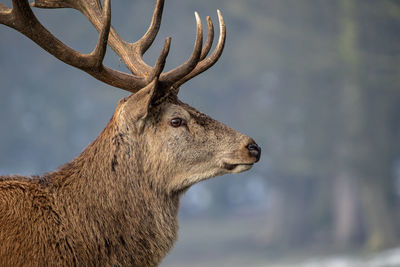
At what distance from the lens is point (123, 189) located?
3688 mm

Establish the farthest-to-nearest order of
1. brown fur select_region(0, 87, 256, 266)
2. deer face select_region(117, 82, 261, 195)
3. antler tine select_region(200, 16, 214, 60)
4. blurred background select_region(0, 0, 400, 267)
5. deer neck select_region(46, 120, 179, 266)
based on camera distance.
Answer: blurred background select_region(0, 0, 400, 267) → antler tine select_region(200, 16, 214, 60) → deer face select_region(117, 82, 261, 195) → deer neck select_region(46, 120, 179, 266) → brown fur select_region(0, 87, 256, 266)

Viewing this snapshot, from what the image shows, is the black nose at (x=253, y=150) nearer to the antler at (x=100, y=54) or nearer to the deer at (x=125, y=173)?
the deer at (x=125, y=173)

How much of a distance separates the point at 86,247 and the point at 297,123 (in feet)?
61.1

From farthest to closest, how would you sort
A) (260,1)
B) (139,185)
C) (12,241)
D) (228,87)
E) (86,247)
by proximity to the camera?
(228,87) < (260,1) < (139,185) < (86,247) < (12,241)

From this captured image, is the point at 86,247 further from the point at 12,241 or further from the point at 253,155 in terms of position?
the point at 253,155

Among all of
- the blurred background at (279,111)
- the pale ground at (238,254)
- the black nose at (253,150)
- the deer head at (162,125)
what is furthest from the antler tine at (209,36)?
the blurred background at (279,111)

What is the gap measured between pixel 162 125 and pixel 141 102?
20 cm

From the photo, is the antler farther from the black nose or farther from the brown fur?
the black nose

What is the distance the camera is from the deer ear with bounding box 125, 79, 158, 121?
366 cm

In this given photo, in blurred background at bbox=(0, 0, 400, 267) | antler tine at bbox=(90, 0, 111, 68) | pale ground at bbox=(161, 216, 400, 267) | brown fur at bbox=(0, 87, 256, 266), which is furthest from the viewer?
blurred background at bbox=(0, 0, 400, 267)

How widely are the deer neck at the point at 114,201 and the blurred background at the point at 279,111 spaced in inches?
482

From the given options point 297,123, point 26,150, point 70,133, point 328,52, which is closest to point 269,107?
point 297,123

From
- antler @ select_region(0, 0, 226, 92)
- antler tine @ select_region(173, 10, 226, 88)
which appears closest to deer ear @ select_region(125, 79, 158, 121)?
antler @ select_region(0, 0, 226, 92)

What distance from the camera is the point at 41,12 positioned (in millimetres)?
21969
